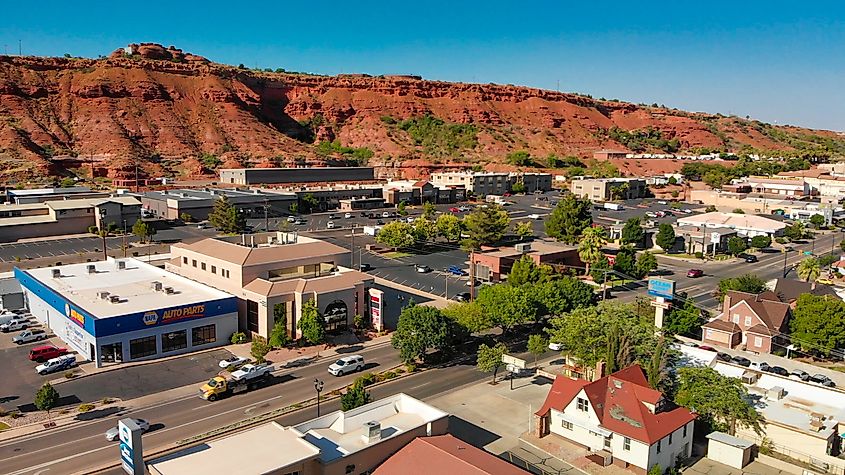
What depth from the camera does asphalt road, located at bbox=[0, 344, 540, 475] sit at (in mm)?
29353

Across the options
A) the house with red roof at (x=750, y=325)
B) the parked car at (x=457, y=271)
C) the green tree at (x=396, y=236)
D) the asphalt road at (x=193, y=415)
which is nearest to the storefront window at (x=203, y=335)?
the asphalt road at (x=193, y=415)

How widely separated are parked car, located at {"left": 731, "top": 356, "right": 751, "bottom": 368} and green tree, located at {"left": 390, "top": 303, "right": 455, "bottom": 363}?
19806mm

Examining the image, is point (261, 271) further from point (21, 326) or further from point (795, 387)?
point (795, 387)

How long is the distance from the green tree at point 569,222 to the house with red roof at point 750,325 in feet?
109

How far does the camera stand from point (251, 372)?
38.4 meters

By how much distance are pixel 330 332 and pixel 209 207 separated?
61698 mm

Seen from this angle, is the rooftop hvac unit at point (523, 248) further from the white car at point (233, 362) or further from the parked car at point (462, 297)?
the white car at point (233, 362)

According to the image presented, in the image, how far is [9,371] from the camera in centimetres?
3991

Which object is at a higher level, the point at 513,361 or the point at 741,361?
the point at 513,361

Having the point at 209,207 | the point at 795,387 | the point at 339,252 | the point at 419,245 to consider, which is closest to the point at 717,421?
the point at 795,387

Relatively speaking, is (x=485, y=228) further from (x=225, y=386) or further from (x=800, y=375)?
(x=225, y=386)

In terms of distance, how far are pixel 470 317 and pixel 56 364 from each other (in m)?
26.7

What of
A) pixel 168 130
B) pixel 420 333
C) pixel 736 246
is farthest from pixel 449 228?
pixel 168 130

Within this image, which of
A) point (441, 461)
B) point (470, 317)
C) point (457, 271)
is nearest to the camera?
point (441, 461)
